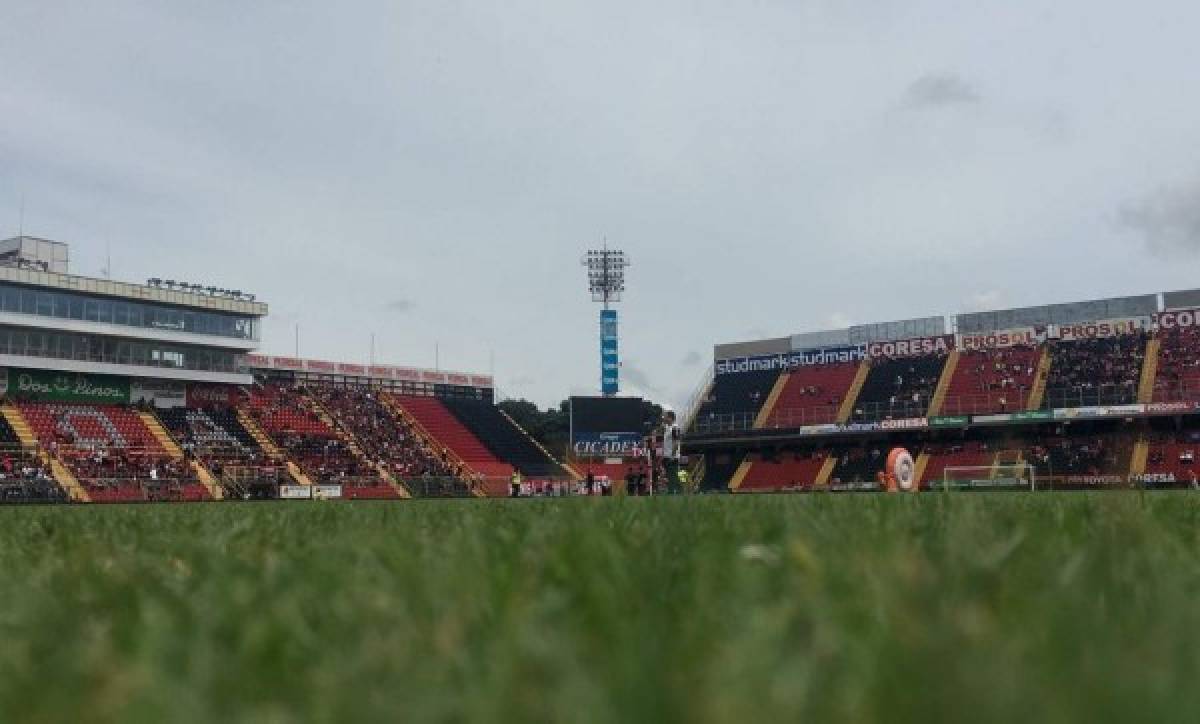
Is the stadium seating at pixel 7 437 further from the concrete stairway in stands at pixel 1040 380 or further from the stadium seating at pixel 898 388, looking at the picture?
the concrete stairway in stands at pixel 1040 380

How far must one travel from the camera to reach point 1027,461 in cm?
4062

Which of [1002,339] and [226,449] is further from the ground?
[1002,339]

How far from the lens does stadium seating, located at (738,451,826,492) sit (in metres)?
46.0

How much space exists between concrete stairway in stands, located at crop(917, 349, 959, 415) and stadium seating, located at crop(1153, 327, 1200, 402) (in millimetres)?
8576

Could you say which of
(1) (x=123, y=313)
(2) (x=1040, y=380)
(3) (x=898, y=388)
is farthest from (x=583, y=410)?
(1) (x=123, y=313)

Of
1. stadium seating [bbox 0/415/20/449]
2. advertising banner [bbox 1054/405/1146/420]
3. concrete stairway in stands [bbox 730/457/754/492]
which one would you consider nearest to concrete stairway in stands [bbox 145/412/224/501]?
stadium seating [bbox 0/415/20/449]

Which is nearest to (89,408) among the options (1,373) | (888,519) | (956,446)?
(1,373)

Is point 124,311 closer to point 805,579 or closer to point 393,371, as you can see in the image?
point 393,371

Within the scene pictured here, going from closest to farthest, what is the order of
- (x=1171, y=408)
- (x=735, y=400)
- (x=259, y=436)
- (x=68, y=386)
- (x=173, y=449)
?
(x=1171, y=408), (x=173, y=449), (x=68, y=386), (x=259, y=436), (x=735, y=400)

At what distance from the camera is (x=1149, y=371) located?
137 feet

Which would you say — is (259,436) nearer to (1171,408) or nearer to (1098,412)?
(1098,412)

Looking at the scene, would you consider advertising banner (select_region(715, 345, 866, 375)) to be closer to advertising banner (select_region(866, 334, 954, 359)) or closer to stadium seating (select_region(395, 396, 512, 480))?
advertising banner (select_region(866, 334, 954, 359))

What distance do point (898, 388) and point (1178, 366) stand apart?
11.6 m

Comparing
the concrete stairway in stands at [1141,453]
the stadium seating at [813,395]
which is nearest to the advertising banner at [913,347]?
the stadium seating at [813,395]
